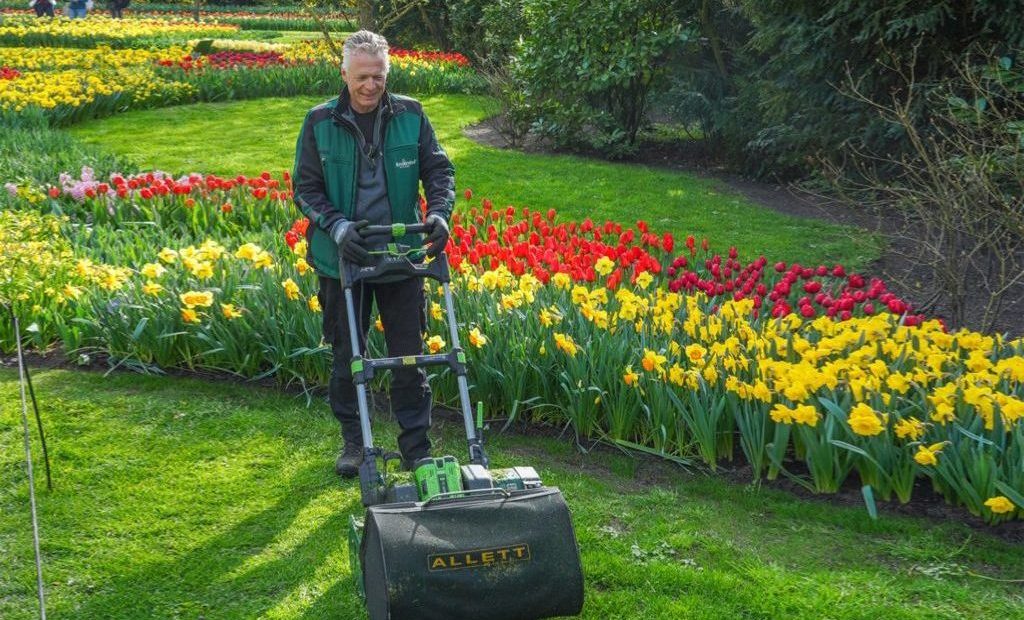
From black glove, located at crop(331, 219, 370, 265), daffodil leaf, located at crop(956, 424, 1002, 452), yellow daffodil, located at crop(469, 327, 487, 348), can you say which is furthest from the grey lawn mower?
daffodil leaf, located at crop(956, 424, 1002, 452)

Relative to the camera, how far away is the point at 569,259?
20.5ft

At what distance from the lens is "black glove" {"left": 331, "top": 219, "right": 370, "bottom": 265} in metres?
3.65

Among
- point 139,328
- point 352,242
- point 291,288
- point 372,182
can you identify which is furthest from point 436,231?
point 139,328

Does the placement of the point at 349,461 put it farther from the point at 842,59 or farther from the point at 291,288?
the point at 842,59

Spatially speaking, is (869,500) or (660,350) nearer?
(869,500)

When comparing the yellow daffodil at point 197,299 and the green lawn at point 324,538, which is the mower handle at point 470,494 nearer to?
the green lawn at point 324,538

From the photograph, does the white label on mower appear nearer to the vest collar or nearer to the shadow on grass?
the shadow on grass

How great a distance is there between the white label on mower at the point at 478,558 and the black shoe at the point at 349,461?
1.68 meters

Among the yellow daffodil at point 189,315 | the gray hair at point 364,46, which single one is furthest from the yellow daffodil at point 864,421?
the yellow daffodil at point 189,315

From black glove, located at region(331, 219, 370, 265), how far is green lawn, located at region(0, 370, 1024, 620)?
3.59 feet

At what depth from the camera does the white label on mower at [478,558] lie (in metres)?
2.93

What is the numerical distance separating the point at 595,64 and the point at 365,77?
29.5 ft

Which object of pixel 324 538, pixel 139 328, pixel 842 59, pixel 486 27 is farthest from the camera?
pixel 486 27

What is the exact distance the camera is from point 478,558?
2955mm
